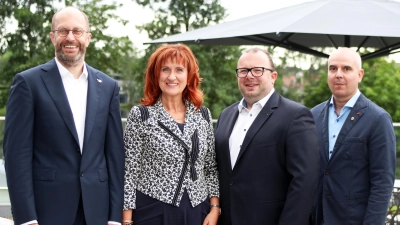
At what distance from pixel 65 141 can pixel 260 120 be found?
1.25 meters

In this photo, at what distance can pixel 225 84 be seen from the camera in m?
20.5

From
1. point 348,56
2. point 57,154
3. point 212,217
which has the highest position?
point 348,56

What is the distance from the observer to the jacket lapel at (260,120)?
11.5ft

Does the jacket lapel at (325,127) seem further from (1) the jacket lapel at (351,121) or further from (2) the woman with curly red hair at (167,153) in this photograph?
(2) the woman with curly red hair at (167,153)

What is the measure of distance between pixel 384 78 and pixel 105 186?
25235 millimetres

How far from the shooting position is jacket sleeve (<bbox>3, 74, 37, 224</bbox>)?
311 cm

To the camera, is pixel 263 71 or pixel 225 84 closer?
pixel 263 71

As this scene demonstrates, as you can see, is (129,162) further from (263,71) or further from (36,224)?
(263,71)

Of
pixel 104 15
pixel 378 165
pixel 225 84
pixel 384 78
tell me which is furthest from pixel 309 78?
pixel 378 165

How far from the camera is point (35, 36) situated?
59.5 ft

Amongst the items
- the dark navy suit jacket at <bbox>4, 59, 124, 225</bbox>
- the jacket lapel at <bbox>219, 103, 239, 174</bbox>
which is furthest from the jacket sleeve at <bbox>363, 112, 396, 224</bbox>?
the dark navy suit jacket at <bbox>4, 59, 124, 225</bbox>

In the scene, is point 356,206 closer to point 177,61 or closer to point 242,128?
point 242,128

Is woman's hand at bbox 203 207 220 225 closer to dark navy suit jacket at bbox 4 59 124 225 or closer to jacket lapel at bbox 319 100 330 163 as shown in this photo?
dark navy suit jacket at bbox 4 59 124 225

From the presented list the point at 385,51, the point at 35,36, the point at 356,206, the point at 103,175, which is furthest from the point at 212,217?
the point at 35,36
